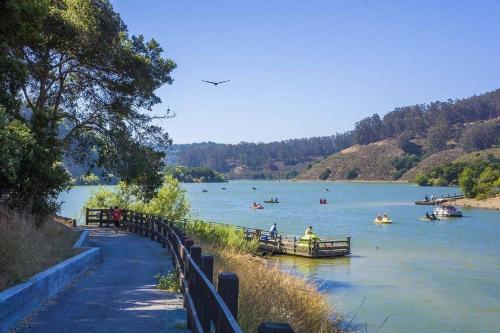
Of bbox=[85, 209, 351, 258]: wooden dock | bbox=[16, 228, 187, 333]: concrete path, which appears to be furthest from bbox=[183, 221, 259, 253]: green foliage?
bbox=[16, 228, 187, 333]: concrete path

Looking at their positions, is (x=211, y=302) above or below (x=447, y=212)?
above

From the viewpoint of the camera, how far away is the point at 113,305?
1148 cm

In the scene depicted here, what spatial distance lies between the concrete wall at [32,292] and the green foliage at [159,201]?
33.2 meters

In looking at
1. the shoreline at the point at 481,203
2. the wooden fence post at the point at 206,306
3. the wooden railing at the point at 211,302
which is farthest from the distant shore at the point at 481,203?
the wooden fence post at the point at 206,306

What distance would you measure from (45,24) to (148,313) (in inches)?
762

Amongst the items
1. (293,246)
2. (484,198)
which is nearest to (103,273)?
(293,246)

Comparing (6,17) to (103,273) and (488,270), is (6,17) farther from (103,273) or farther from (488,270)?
(488,270)

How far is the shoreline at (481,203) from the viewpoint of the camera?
119 m

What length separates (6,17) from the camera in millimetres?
16328

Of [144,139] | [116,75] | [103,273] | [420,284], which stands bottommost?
[420,284]

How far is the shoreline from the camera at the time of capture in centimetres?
11851

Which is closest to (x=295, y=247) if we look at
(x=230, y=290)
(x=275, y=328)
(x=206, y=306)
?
(x=206, y=306)

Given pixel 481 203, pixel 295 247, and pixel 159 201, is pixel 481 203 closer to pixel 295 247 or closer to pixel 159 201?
pixel 295 247

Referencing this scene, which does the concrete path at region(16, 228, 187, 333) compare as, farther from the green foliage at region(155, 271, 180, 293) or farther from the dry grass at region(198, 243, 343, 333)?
the dry grass at region(198, 243, 343, 333)
